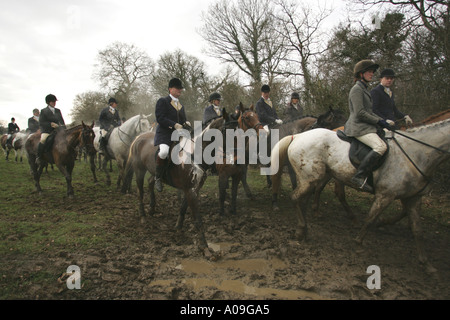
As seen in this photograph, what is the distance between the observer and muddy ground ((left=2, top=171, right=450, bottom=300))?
3264 mm

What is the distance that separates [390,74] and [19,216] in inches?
324

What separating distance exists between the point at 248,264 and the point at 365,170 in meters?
2.32

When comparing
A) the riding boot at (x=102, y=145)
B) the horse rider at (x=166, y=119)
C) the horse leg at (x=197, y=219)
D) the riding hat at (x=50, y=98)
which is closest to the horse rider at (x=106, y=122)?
the riding boot at (x=102, y=145)

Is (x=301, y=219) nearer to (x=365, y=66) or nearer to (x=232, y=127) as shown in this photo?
(x=232, y=127)

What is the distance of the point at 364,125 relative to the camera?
13.9ft

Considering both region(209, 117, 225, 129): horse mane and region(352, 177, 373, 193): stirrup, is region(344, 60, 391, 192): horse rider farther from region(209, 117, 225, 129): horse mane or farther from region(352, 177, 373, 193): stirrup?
region(209, 117, 225, 129): horse mane

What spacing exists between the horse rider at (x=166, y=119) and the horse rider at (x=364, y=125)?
2984mm

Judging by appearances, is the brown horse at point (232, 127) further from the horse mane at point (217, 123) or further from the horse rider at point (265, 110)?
the horse rider at point (265, 110)

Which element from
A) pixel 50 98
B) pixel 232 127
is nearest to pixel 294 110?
pixel 232 127

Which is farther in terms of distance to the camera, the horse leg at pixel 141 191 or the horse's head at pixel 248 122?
the horse leg at pixel 141 191

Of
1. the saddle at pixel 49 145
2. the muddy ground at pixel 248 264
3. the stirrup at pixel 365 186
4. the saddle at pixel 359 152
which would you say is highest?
the saddle at pixel 49 145

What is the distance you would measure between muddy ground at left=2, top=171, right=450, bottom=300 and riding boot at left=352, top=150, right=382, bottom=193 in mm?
1081

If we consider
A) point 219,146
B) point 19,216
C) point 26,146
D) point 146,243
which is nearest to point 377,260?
point 219,146

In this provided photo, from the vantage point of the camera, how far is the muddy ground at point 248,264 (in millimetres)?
3264
